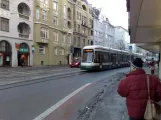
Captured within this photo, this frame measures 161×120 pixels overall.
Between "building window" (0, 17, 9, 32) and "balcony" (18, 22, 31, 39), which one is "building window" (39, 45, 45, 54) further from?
"building window" (0, 17, 9, 32)

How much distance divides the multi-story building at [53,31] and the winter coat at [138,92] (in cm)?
4173

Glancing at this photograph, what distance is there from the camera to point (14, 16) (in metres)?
39.7

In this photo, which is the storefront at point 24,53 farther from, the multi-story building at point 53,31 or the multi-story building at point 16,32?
the multi-story building at point 53,31

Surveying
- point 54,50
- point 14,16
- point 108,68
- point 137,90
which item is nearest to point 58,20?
point 54,50

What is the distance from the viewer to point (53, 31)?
52.8 meters

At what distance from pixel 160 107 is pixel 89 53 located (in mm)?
25357

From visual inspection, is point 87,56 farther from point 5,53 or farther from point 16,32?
point 16,32

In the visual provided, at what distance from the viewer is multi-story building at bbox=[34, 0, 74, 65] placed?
4595 centimetres

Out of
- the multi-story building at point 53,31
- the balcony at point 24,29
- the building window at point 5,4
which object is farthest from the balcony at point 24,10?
the building window at point 5,4

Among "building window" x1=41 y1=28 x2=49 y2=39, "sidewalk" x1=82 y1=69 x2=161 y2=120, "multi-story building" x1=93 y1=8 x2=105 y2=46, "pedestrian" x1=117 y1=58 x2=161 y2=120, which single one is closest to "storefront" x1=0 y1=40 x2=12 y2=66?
"building window" x1=41 y1=28 x2=49 y2=39

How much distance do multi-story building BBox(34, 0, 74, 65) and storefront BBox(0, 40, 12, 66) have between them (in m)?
6.58

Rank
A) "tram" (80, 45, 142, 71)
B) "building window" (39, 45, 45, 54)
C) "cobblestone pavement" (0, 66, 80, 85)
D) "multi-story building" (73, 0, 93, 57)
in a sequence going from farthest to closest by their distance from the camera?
1. "multi-story building" (73, 0, 93, 57)
2. "building window" (39, 45, 45, 54)
3. "tram" (80, 45, 142, 71)
4. "cobblestone pavement" (0, 66, 80, 85)

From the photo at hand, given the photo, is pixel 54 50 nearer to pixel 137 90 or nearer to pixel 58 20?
pixel 58 20

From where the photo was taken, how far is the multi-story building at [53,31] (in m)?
46.0
